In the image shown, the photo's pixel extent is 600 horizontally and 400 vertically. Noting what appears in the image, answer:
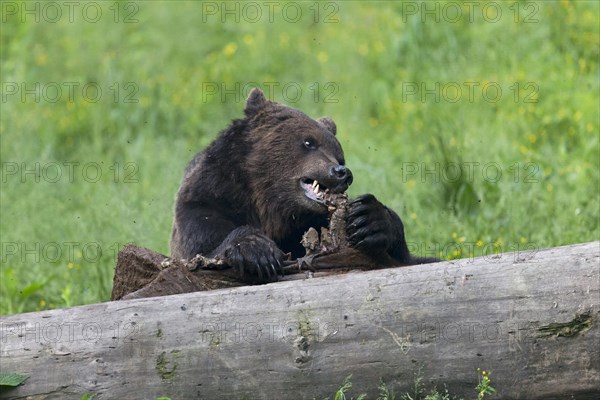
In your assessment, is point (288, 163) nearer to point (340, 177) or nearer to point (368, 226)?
point (340, 177)

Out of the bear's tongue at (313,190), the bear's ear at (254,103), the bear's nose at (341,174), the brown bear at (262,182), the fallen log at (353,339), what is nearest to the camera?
the fallen log at (353,339)

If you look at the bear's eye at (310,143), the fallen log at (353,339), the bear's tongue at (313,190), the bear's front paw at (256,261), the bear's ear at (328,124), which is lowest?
the fallen log at (353,339)

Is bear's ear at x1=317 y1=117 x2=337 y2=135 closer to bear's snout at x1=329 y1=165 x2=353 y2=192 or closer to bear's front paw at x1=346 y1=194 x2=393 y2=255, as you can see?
bear's snout at x1=329 y1=165 x2=353 y2=192

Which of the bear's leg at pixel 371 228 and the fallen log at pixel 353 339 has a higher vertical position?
the bear's leg at pixel 371 228

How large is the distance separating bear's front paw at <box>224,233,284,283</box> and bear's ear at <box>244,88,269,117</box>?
1.56 metres

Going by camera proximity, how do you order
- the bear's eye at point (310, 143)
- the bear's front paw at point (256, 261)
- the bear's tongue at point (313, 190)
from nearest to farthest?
1. the bear's front paw at point (256, 261)
2. the bear's tongue at point (313, 190)
3. the bear's eye at point (310, 143)

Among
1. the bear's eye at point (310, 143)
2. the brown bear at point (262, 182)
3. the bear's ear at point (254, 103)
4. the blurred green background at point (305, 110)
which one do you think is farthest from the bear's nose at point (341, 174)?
the blurred green background at point (305, 110)

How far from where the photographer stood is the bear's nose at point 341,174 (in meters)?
6.34

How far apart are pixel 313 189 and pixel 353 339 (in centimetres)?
195

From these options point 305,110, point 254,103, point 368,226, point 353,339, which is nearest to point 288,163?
point 254,103

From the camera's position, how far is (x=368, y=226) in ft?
18.9

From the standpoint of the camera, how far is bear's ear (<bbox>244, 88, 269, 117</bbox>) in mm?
7062

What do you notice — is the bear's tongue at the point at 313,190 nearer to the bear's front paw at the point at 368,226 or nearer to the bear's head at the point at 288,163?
the bear's head at the point at 288,163

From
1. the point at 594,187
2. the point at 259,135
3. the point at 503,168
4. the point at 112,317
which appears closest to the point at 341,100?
the point at 503,168
